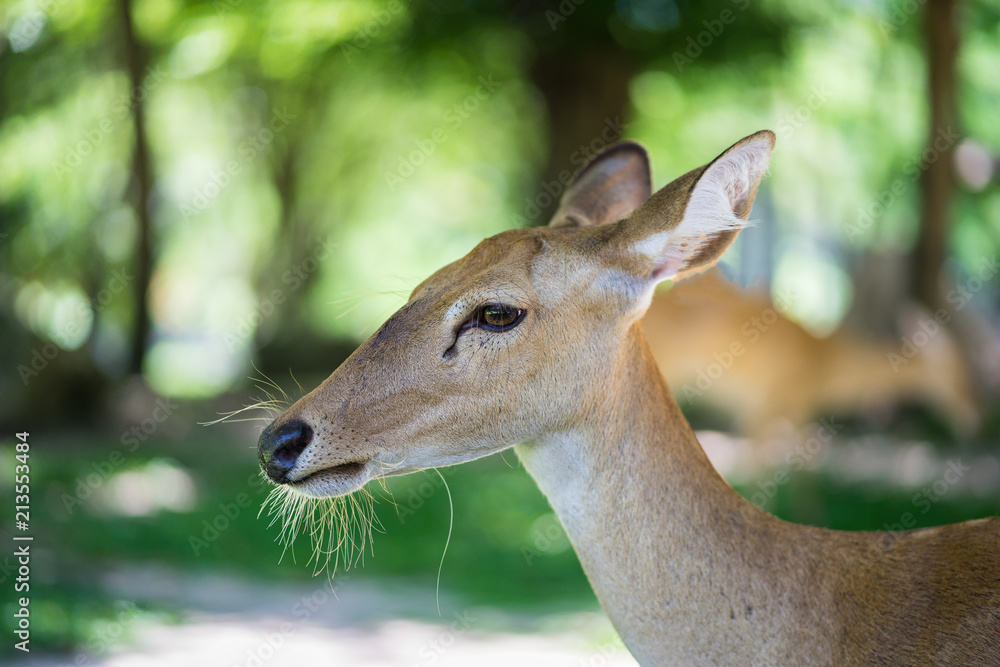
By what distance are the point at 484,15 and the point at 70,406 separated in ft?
22.2

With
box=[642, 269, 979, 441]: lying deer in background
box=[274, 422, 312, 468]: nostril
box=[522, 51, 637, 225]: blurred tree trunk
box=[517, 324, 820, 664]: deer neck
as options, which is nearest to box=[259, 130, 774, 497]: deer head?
box=[274, 422, 312, 468]: nostril

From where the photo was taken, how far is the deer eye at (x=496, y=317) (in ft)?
8.32

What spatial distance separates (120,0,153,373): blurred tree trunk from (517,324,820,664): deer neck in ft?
35.9

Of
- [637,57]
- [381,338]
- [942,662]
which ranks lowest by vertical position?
[942,662]

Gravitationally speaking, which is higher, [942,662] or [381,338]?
[381,338]

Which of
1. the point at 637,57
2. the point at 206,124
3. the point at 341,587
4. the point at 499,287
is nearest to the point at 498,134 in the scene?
the point at 206,124

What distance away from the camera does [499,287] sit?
2551 mm

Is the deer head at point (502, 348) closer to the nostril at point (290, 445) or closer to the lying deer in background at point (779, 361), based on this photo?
the nostril at point (290, 445)

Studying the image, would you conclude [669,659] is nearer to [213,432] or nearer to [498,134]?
[213,432]

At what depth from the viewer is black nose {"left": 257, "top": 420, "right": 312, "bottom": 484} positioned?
239 centimetres

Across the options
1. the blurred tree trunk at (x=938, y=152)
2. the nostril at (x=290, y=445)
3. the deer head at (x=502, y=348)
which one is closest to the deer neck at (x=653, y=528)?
the deer head at (x=502, y=348)

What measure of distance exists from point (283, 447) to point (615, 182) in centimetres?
162

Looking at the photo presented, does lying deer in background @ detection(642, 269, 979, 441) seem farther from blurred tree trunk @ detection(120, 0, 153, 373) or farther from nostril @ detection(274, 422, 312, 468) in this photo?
blurred tree trunk @ detection(120, 0, 153, 373)

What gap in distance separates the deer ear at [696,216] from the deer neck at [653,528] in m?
0.30
